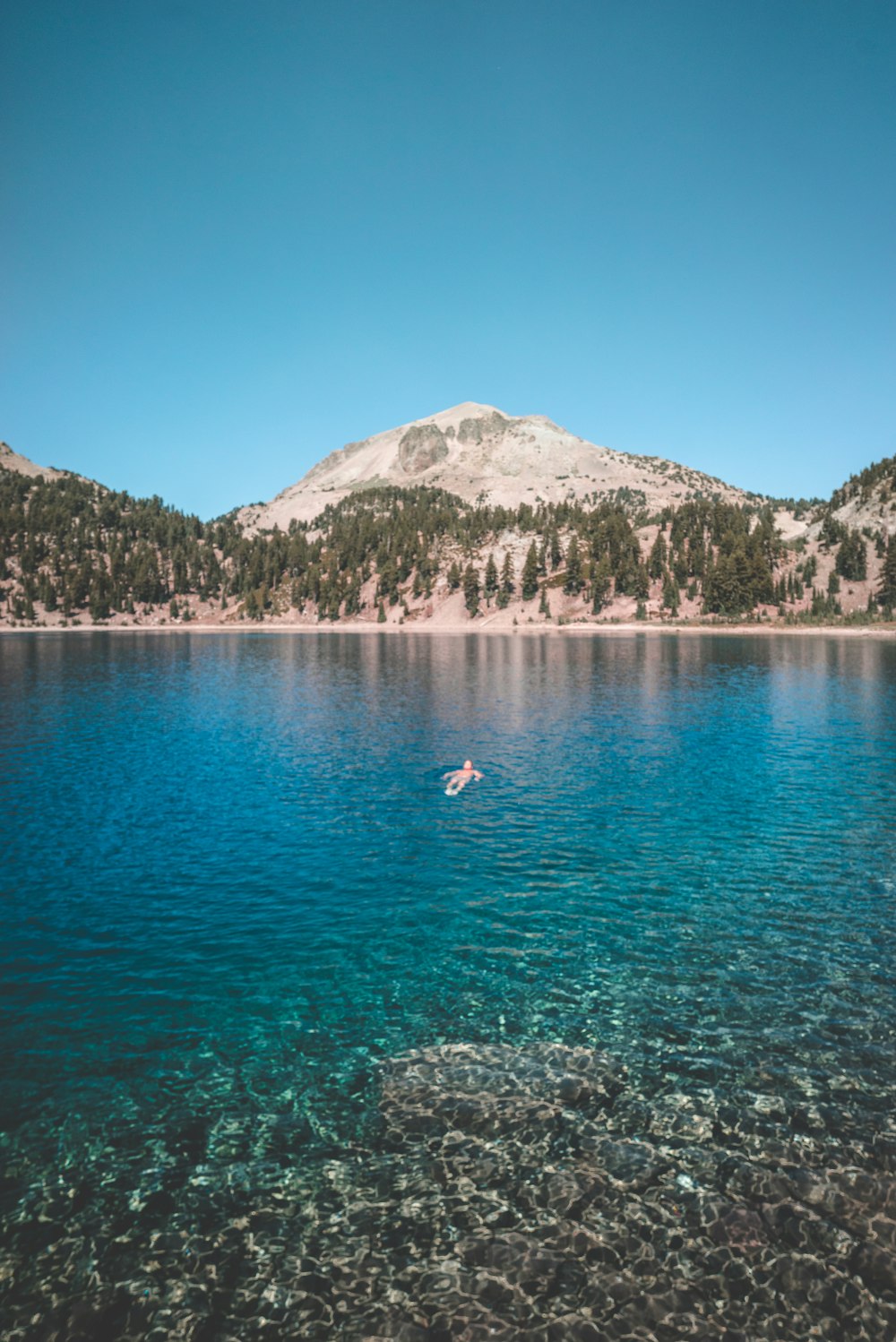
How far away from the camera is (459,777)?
40969 mm

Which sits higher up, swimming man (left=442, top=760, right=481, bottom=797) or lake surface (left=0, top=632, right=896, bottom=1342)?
swimming man (left=442, top=760, right=481, bottom=797)

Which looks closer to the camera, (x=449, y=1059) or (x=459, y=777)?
(x=449, y=1059)

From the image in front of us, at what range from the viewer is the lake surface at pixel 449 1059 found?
10.6m

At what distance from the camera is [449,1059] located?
15883 mm

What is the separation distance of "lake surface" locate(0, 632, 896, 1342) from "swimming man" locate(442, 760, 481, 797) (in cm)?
129

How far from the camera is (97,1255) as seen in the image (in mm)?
11133

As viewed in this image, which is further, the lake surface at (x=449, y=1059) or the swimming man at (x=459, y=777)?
the swimming man at (x=459, y=777)

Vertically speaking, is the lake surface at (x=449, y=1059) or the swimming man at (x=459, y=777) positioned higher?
the swimming man at (x=459, y=777)

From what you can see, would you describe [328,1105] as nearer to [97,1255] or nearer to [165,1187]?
[165,1187]

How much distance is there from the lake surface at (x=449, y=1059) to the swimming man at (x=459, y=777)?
1.29 meters

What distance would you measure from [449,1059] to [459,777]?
2522 cm

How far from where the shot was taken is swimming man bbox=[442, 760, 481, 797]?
39013mm

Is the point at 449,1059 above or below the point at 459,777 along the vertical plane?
below

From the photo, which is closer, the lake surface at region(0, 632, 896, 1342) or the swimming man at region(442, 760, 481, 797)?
the lake surface at region(0, 632, 896, 1342)
